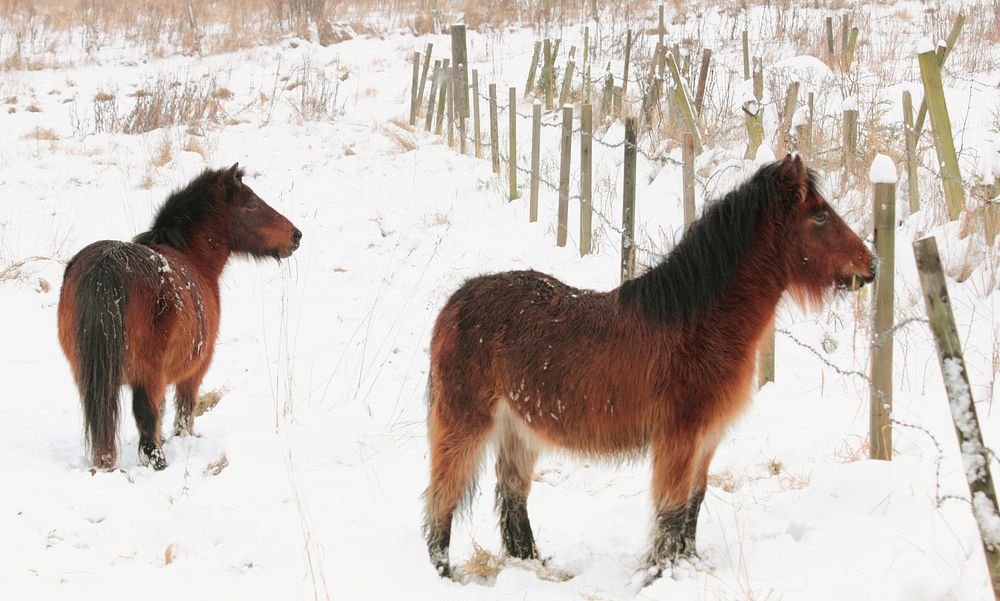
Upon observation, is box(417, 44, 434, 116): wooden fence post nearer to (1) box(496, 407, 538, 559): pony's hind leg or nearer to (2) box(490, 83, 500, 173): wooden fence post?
(2) box(490, 83, 500, 173): wooden fence post

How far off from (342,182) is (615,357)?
9.19 m

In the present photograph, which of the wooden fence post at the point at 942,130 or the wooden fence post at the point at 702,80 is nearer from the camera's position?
the wooden fence post at the point at 942,130

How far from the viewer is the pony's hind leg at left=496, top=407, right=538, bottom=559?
13.5 ft

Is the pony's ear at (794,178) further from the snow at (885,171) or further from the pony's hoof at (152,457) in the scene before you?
the pony's hoof at (152,457)

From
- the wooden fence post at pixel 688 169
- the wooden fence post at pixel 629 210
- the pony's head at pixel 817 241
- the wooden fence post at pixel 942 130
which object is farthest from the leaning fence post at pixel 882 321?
the wooden fence post at pixel 629 210

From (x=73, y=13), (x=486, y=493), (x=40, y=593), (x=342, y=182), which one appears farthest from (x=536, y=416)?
(x=73, y=13)

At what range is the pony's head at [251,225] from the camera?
6324mm

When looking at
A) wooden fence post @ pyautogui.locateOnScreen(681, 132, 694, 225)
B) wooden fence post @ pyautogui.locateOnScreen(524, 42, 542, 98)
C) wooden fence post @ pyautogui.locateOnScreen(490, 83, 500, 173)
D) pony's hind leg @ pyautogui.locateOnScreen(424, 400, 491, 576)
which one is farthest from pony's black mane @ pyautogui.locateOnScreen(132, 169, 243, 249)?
wooden fence post @ pyautogui.locateOnScreen(524, 42, 542, 98)

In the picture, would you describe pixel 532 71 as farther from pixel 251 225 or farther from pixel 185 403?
pixel 185 403

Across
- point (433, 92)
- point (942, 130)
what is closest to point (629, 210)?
point (942, 130)

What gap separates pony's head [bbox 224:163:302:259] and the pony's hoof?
1796 millimetres

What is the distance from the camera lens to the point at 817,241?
362 centimetres

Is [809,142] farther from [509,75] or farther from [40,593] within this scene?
[509,75]

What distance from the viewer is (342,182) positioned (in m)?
12.2
